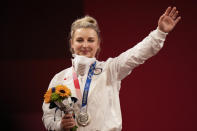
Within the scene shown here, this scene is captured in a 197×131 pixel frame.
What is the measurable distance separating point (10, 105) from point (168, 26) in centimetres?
224

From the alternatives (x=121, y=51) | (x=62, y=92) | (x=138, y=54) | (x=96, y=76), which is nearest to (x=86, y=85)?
(x=96, y=76)

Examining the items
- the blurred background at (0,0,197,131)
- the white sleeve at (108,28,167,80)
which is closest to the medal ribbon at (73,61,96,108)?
the white sleeve at (108,28,167,80)

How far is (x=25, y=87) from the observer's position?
3400mm

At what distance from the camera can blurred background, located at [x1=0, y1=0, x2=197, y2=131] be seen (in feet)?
10.3

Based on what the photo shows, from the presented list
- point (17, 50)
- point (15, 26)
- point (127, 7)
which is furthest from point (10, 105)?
point (127, 7)

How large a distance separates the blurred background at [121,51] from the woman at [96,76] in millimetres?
1120

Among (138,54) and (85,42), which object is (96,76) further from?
(138,54)

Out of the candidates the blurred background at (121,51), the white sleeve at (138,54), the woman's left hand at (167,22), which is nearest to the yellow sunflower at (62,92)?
the white sleeve at (138,54)

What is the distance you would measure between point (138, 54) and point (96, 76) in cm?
35

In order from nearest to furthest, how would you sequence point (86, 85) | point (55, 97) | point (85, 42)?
point (55, 97), point (86, 85), point (85, 42)

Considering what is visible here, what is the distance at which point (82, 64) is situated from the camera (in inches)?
78.0

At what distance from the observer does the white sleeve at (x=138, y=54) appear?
171 centimetres

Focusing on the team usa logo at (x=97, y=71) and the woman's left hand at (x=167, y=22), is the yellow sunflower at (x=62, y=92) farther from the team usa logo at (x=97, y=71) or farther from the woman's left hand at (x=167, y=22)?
the woman's left hand at (x=167, y=22)

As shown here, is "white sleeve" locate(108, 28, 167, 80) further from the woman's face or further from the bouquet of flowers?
the bouquet of flowers
